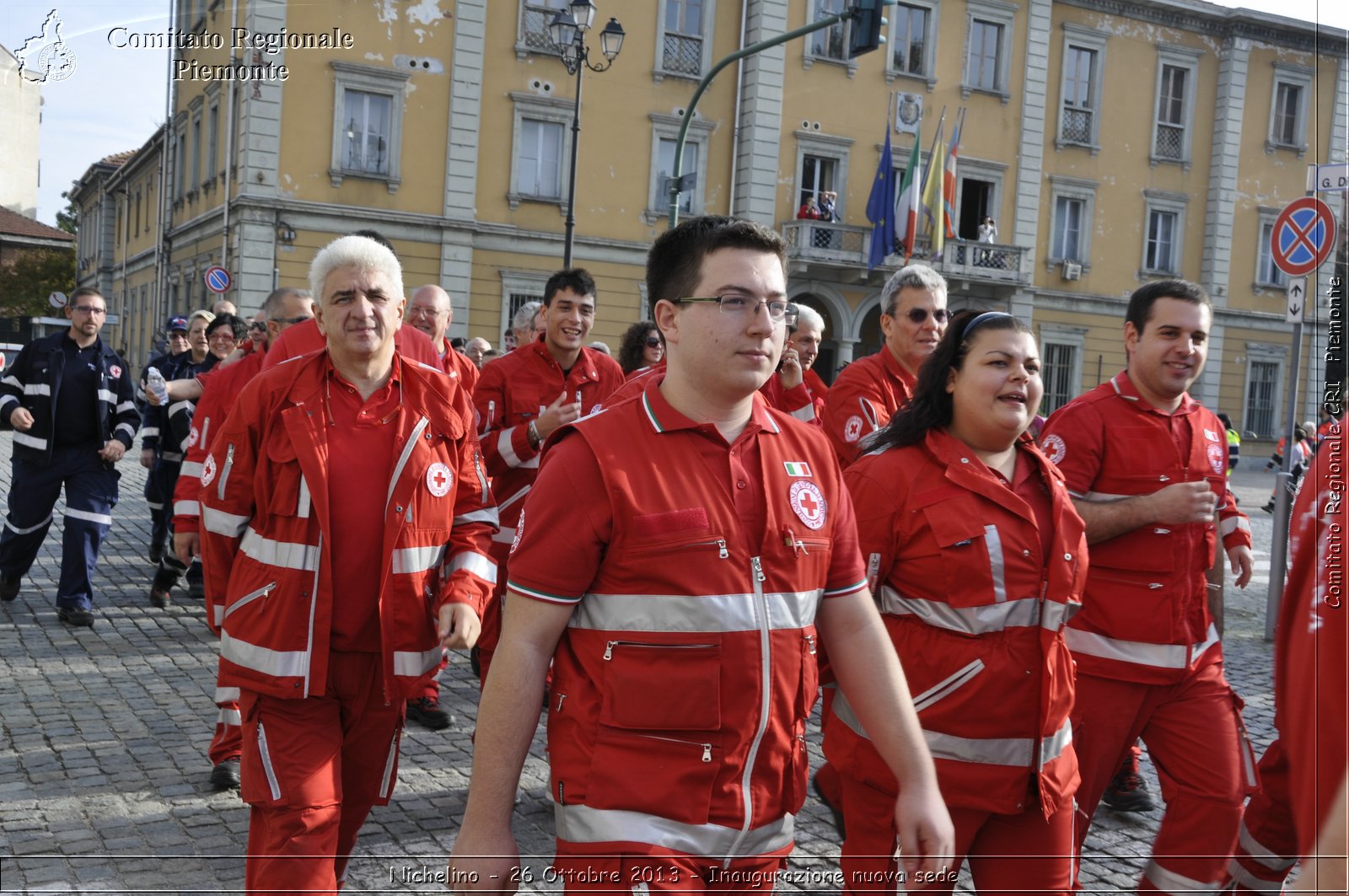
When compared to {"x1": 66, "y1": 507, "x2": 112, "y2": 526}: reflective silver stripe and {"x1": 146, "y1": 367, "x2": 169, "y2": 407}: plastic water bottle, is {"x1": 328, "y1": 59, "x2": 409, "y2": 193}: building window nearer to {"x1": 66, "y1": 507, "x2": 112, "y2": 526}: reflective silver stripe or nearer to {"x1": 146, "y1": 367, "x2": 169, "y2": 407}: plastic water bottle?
{"x1": 146, "y1": 367, "x2": 169, "y2": 407}: plastic water bottle

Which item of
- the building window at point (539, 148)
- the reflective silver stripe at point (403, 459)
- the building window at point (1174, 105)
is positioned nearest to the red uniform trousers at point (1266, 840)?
the reflective silver stripe at point (403, 459)

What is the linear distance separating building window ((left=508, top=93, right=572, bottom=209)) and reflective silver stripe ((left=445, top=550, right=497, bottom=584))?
25.8 m

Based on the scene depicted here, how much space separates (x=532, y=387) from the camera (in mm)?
6469

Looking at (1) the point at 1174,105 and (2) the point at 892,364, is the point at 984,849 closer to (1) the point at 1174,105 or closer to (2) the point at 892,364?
(2) the point at 892,364

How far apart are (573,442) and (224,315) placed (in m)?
9.11

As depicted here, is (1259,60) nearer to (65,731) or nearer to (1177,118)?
(65,731)

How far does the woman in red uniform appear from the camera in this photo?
3119mm

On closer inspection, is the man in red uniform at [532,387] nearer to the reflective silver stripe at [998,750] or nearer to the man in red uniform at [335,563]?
the man in red uniform at [335,563]

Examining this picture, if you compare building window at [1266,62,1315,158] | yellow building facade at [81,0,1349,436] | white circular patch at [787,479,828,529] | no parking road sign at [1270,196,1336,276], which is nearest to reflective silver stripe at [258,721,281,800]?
white circular patch at [787,479,828,529]

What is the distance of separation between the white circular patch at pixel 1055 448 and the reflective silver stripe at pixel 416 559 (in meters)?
2.13

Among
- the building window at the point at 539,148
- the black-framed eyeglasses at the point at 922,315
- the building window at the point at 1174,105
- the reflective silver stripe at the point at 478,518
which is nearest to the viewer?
the reflective silver stripe at the point at 478,518

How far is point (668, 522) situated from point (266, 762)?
1640 millimetres

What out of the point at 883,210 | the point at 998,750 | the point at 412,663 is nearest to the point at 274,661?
the point at 412,663

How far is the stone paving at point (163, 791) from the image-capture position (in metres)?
4.43
